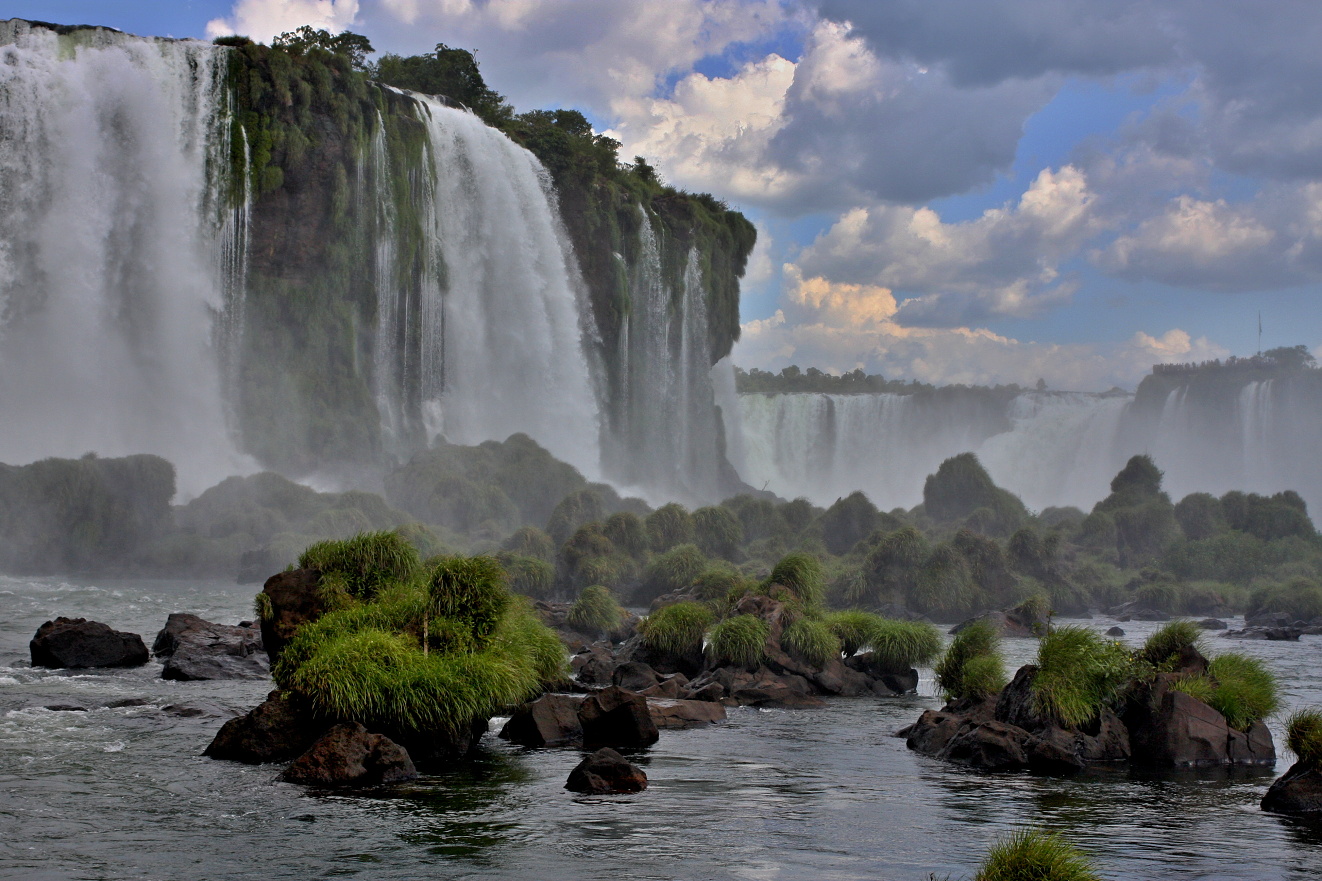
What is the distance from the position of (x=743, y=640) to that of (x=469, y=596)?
7.35 m

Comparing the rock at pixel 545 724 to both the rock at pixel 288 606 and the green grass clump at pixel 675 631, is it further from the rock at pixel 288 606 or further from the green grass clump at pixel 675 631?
the green grass clump at pixel 675 631

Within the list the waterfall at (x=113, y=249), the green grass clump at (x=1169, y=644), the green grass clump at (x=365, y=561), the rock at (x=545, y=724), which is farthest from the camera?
the waterfall at (x=113, y=249)

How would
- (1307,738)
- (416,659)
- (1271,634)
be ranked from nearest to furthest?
(1307,738) < (416,659) < (1271,634)

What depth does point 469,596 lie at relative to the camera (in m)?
15.3

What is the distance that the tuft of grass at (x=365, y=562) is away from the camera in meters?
16.4

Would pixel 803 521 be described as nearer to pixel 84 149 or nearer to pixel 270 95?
pixel 270 95

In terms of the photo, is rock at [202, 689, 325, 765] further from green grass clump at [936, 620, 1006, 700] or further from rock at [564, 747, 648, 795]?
green grass clump at [936, 620, 1006, 700]

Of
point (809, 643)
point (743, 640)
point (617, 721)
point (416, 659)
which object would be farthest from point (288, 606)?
point (809, 643)

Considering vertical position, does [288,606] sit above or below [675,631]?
above

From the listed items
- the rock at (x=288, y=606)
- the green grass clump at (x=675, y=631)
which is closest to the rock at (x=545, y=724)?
the rock at (x=288, y=606)

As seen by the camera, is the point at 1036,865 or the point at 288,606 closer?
the point at 1036,865

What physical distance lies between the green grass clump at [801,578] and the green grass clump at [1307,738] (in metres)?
11.0

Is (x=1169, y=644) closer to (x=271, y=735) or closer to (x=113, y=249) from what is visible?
(x=271, y=735)

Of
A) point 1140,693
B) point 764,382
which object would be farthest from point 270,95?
point 764,382
